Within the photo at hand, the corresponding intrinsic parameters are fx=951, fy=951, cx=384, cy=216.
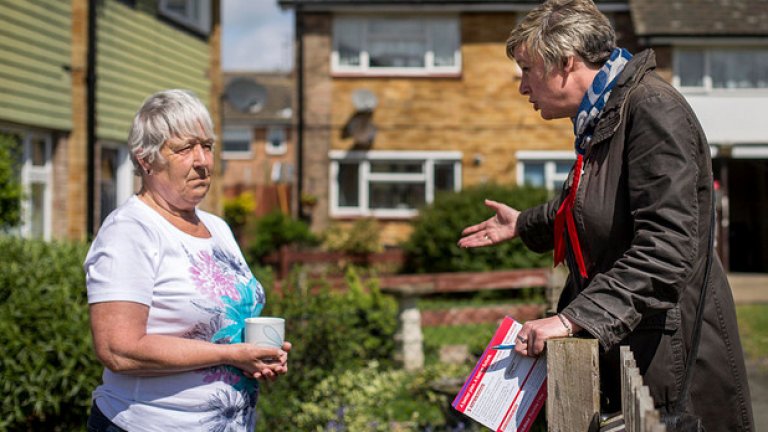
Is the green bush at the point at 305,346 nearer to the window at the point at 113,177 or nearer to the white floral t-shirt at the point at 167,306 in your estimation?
the white floral t-shirt at the point at 167,306

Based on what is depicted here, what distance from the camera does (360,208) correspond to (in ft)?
76.7

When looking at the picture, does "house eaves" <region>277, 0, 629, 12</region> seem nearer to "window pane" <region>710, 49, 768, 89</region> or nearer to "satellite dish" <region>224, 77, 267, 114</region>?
"window pane" <region>710, 49, 768, 89</region>

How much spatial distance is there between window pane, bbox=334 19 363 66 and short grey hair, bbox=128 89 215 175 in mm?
20548

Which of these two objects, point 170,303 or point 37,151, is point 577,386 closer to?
point 170,303

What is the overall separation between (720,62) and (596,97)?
2269 centimetres

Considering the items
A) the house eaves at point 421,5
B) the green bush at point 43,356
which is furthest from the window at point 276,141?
the green bush at point 43,356

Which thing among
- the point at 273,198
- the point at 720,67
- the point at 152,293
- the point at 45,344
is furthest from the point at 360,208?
the point at 152,293

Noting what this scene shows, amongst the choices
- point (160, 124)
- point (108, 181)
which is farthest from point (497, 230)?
point (108, 181)

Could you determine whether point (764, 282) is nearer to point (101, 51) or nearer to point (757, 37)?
point (757, 37)

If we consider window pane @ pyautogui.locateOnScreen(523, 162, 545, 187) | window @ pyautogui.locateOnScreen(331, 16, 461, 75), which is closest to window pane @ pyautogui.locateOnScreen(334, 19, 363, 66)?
window @ pyautogui.locateOnScreen(331, 16, 461, 75)

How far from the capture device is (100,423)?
3.15 m

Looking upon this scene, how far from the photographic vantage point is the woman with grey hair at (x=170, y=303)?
9.85 ft

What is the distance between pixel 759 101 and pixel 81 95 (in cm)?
1717

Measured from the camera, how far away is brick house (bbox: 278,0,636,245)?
75.9 ft
